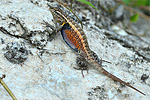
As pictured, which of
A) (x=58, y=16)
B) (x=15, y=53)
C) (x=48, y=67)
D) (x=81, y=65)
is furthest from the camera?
(x=58, y=16)

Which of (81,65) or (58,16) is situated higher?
(58,16)

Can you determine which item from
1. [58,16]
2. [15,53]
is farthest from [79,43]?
[15,53]

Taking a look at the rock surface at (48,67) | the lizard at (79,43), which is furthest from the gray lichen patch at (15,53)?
the lizard at (79,43)

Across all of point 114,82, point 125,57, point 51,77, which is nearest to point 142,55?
point 125,57

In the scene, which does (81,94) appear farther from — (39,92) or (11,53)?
(11,53)

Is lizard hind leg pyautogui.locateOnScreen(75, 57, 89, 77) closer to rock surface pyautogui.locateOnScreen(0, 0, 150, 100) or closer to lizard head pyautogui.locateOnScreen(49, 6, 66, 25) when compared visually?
rock surface pyautogui.locateOnScreen(0, 0, 150, 100)

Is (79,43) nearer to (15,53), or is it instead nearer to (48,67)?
(48,67)
